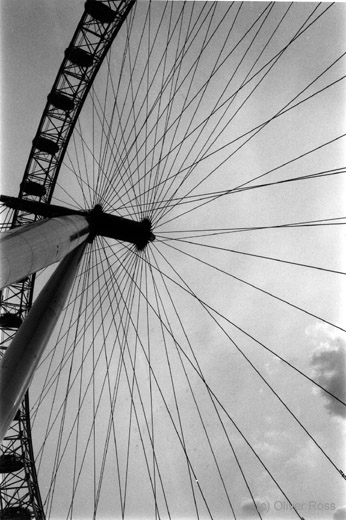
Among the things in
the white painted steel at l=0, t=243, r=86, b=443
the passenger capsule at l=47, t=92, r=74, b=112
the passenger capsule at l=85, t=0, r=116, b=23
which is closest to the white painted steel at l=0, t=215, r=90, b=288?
the white painted steel at l=0, t=243, r=86, b=443

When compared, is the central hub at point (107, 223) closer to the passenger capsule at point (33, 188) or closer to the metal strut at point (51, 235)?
the metal strut at point (51, 235)

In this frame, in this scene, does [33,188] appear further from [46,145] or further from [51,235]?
[51,235]

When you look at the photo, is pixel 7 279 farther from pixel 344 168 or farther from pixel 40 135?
pixel 40 135

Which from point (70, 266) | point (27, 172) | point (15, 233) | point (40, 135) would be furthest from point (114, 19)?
point (15, 233)

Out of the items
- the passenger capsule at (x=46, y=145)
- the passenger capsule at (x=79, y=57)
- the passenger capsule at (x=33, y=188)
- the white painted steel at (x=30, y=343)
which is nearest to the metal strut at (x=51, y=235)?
the white painted steel at (x=30, y=343)

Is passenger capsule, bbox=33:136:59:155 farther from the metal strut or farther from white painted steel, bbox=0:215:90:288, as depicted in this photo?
white painted steel, bbox=0:215:90:288

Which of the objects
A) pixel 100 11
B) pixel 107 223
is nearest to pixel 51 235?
pixel 107 223
